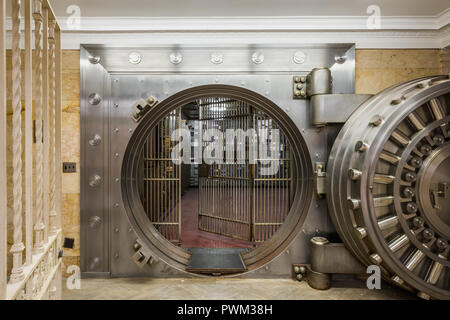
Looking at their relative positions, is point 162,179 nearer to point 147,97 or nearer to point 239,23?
point 147,97

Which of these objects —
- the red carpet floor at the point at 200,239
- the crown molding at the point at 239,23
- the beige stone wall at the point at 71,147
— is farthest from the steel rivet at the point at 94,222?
the crown molding at the point at 239,23

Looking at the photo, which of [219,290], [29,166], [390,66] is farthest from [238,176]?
[29,166]

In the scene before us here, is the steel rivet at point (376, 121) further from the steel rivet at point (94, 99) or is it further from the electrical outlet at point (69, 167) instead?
the electrical outlet at point (69, 167)

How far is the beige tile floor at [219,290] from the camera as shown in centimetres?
212

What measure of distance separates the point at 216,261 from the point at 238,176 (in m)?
1.69

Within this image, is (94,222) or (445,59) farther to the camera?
(445,59)

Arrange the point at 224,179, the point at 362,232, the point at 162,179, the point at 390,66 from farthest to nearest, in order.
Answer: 1. the point at 224,179
2. the point at 162,179
3. the point at 390,66
4. the point at 362,232

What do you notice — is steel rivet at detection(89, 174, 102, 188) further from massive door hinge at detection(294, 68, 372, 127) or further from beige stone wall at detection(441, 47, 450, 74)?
beige stone wall at detection(441, 47, 450, 74)

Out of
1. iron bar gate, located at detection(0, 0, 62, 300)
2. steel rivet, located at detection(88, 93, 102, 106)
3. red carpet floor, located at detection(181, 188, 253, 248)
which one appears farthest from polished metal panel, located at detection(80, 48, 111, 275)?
red carpet floor, located at detection(181, 188, 253, 248)

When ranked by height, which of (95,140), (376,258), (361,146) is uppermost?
(95,140)

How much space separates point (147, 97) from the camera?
2393 millimetres

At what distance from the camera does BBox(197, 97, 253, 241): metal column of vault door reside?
392 cm

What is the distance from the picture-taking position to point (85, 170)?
2.40 m

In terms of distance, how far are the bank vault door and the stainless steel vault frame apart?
128cm
